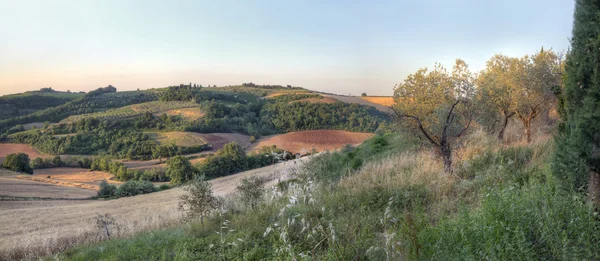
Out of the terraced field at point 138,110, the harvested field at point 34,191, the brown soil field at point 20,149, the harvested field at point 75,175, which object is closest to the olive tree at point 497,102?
the harvested field at point 34,191

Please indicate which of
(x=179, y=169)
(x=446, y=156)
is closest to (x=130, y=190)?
(x=179, y=169)

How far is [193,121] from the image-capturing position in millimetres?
51031

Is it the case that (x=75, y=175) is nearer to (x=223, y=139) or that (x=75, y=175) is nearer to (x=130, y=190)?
(x=130, y=190)

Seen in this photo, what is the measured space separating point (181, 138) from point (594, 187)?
4393 cm

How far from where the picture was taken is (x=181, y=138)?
43.1m

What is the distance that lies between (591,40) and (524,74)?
11.6m

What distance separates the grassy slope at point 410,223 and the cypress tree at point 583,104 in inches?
15.0

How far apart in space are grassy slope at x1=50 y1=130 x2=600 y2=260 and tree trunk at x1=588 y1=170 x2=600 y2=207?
35 cm

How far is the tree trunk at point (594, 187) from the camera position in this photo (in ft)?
12.3

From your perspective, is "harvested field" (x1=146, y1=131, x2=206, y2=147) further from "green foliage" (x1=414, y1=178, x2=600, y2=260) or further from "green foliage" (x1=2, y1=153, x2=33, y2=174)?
"green foliage" (x1=414, y1=178, x2=600, y2=260)

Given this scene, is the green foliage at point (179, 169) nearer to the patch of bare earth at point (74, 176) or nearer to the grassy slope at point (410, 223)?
the patch of bare earth at point (74, 176)

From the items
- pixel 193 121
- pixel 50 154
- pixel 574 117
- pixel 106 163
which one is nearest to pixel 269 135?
pixel 193 121

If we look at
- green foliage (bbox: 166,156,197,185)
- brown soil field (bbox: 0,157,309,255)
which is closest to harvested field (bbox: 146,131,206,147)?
green foliage (bbox: 166,156,197,185)

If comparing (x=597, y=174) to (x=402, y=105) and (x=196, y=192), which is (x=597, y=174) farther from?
(x=402, y=105)
